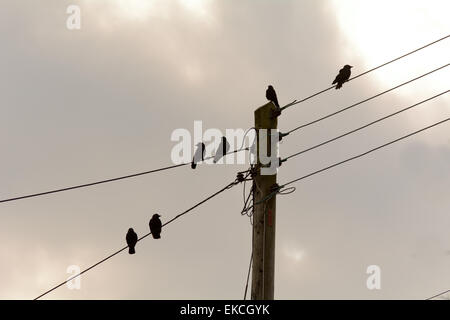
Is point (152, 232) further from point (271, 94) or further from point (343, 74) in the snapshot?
point (343, 74)

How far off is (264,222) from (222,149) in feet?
11.5

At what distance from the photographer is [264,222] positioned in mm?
12914

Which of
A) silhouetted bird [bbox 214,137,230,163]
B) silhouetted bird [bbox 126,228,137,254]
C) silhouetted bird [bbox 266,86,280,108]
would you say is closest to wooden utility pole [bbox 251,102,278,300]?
silhouetted bird [bbox 214,137,230,163]

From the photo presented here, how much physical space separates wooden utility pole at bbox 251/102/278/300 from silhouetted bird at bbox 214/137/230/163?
2.27 m

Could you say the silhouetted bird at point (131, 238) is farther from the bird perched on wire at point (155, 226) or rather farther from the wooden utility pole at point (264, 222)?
the wooden utility pole at point (264, 222)

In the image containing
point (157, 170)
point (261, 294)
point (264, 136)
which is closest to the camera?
point (261, 294)

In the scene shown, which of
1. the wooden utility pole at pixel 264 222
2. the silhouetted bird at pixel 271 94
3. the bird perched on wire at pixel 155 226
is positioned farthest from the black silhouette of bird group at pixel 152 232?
the wooden utility pole at pixel 264 222

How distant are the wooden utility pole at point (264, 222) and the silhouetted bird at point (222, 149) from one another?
2274 millimetres

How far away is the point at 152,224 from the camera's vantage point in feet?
66.9

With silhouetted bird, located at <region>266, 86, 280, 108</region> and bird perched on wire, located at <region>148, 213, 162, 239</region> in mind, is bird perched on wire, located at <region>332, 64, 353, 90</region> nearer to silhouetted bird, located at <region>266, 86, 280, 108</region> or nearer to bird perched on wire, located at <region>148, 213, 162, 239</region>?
silhouetted bird, located at <region>266, 86, 280, 108</region>

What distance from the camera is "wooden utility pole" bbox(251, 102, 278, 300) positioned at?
1264 cm
